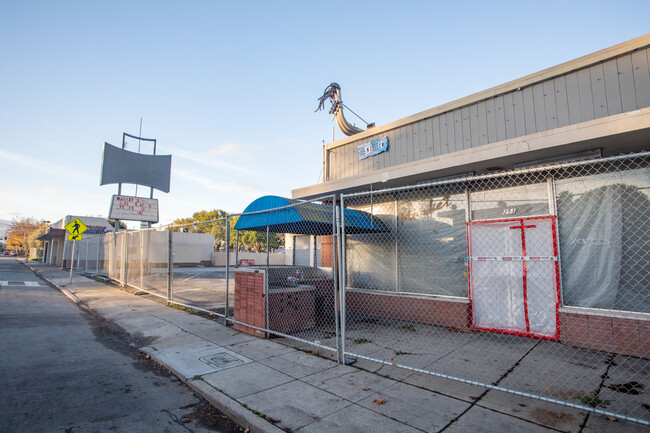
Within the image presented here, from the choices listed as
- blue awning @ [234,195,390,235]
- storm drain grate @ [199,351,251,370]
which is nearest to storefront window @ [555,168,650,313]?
blue awning @ [234,195,390,235]

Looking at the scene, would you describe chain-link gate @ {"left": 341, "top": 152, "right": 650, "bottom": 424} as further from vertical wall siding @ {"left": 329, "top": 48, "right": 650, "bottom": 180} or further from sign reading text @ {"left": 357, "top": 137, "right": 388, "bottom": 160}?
sign reading text @ {"left": 357, "top": 137, "right": 388, "bottom": 160}

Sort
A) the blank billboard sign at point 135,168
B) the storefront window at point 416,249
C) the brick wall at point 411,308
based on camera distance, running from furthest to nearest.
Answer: the blank billboard sign at point 135,168
the storefront window at point 416,249
the brick wall at point 411,308

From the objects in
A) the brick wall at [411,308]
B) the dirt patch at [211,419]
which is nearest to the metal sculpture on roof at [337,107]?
the brick wall at [411,308]

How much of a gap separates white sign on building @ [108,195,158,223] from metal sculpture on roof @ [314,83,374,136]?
18160mm

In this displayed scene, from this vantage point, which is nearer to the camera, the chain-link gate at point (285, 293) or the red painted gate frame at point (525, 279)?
the red painted gate frame at point (525, 279)

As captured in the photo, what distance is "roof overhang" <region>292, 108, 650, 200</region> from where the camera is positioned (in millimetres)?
5137

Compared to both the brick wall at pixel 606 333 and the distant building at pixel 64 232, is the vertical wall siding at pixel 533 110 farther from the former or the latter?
the distant building at pixel 64 232

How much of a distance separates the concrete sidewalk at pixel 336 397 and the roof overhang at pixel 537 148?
4.08m

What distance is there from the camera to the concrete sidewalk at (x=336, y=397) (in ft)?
11.2

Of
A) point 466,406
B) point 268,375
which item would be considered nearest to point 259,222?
point 268,375

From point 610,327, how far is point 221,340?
7.05 meters

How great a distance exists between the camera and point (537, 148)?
5.84 m

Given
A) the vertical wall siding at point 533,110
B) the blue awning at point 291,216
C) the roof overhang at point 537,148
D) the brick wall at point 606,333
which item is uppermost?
the vertical wall siding at point 533,110

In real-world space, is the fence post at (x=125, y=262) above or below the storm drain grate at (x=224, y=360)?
above
